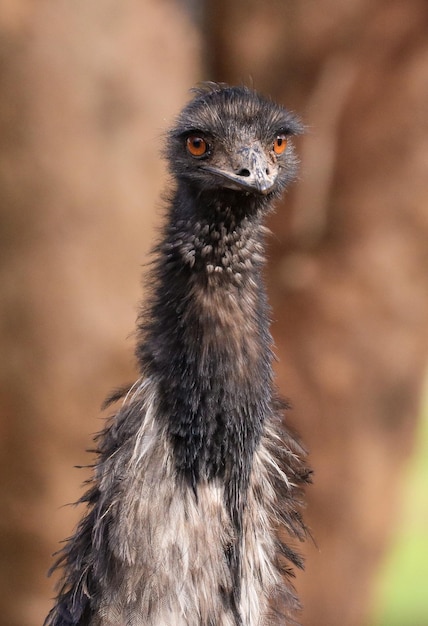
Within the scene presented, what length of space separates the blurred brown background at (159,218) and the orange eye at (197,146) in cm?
134

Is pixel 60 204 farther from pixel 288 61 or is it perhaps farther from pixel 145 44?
pixel 288 61

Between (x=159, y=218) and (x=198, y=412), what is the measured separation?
1.55m

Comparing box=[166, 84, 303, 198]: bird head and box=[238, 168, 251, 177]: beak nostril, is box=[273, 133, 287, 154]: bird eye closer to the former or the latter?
box=[166, 84, 303, 198]: bird head

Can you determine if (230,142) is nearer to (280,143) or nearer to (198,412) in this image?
(280,143)

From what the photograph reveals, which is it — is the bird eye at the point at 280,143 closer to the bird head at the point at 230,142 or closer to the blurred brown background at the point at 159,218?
the bird head at the point at 230,142

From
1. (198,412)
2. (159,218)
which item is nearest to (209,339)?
(198,412)

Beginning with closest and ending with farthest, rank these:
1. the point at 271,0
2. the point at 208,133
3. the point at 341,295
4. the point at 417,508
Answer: the point at 208,133
the point at 271,0
the point at 341,295
the point at 417,508

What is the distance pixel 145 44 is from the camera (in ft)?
9.05

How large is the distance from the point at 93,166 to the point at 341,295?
86 centimetres

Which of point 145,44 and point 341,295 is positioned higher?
point 145,44

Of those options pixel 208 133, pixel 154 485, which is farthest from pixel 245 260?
pixel 154 485

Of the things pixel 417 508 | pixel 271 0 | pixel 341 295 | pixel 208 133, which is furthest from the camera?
pixel 417 508

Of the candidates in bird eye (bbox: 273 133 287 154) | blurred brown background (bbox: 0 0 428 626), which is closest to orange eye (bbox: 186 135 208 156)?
bird eye (bbox: 273 133 287 154)

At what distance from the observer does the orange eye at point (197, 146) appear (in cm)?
137
